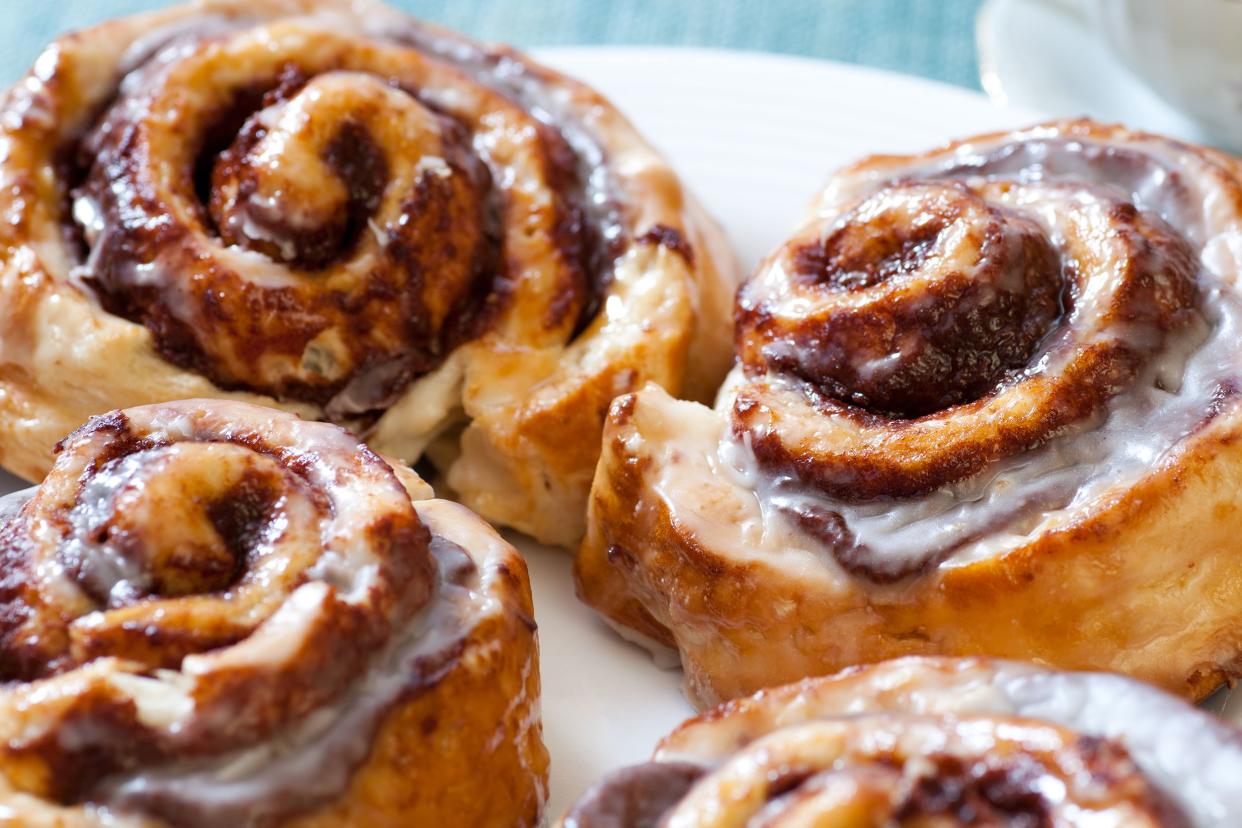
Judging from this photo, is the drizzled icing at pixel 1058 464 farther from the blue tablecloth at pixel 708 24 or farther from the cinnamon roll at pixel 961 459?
the blue tablecloth at pixel 708 24

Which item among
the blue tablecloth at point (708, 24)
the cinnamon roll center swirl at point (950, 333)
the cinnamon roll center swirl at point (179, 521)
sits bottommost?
the blue tablecloth at point (708, 24)

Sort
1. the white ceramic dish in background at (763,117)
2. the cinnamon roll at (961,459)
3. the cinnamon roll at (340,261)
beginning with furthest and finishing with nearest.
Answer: the white ceramic dish in background at (763,117) < the cinnamon roll at (340,261) < the cinnamon roll at (961,459)

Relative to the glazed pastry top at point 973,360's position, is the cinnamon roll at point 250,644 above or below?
below

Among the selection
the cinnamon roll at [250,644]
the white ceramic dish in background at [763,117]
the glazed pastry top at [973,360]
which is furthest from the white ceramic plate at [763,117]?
the cinnamon roll at [250,644]

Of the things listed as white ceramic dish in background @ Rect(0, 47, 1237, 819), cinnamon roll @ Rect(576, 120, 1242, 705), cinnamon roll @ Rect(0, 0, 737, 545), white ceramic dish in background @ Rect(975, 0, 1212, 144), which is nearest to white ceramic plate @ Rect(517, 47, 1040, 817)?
white ceramic dish in background @ Rect(0, 47, 1237, 819)

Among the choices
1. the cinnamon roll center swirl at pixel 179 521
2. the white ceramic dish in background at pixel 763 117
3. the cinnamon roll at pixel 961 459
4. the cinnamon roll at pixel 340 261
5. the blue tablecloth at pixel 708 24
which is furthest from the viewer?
the blue tablecloth at pixel 708 24

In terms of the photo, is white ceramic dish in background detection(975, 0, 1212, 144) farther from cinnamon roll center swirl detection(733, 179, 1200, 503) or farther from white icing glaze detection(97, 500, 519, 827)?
white icing glaze detection(97, 500, 519, 827)
